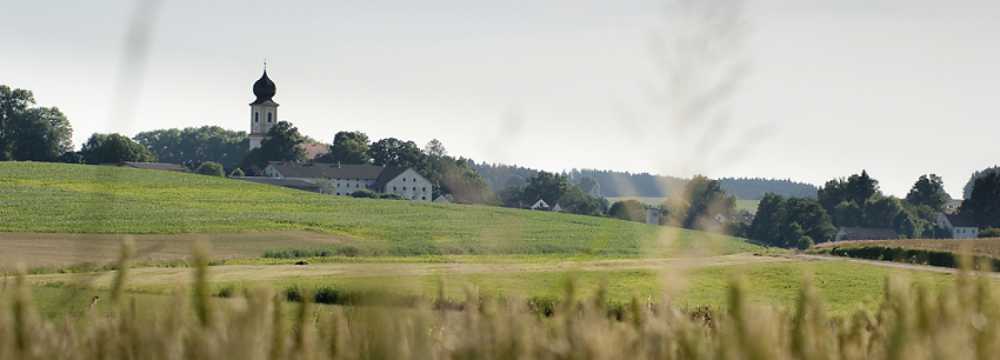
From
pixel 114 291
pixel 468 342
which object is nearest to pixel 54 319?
pixel 114 291

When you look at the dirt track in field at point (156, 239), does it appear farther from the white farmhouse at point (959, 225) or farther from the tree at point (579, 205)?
the white farmhouse at point (959, 225)

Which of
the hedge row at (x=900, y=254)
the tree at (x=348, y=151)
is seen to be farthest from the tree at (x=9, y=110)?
the hedge row at (x=900, y=254)

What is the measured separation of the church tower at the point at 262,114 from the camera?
554 ft

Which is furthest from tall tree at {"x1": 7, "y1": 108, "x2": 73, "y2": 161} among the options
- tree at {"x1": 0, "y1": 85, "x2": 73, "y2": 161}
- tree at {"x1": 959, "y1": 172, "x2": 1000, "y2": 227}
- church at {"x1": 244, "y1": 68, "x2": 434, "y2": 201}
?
tree at {"x1": 959, "y1": 172, "x2": 1000, "y2": 227}

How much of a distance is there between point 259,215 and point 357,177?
7245cm

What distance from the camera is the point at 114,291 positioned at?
5.35 ft

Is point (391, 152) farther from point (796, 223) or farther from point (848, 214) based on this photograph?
point (848, 214)

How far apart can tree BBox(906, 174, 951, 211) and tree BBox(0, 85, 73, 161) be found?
115589 millimetres

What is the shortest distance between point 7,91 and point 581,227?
210 ft

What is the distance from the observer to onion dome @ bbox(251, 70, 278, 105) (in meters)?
165

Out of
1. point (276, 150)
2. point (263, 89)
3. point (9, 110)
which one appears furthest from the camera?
point (263, 89)

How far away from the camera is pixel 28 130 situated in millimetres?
130500

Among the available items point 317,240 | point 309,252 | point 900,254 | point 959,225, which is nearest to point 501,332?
point 309,252

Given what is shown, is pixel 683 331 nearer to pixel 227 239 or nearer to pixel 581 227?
pixel 227 239
